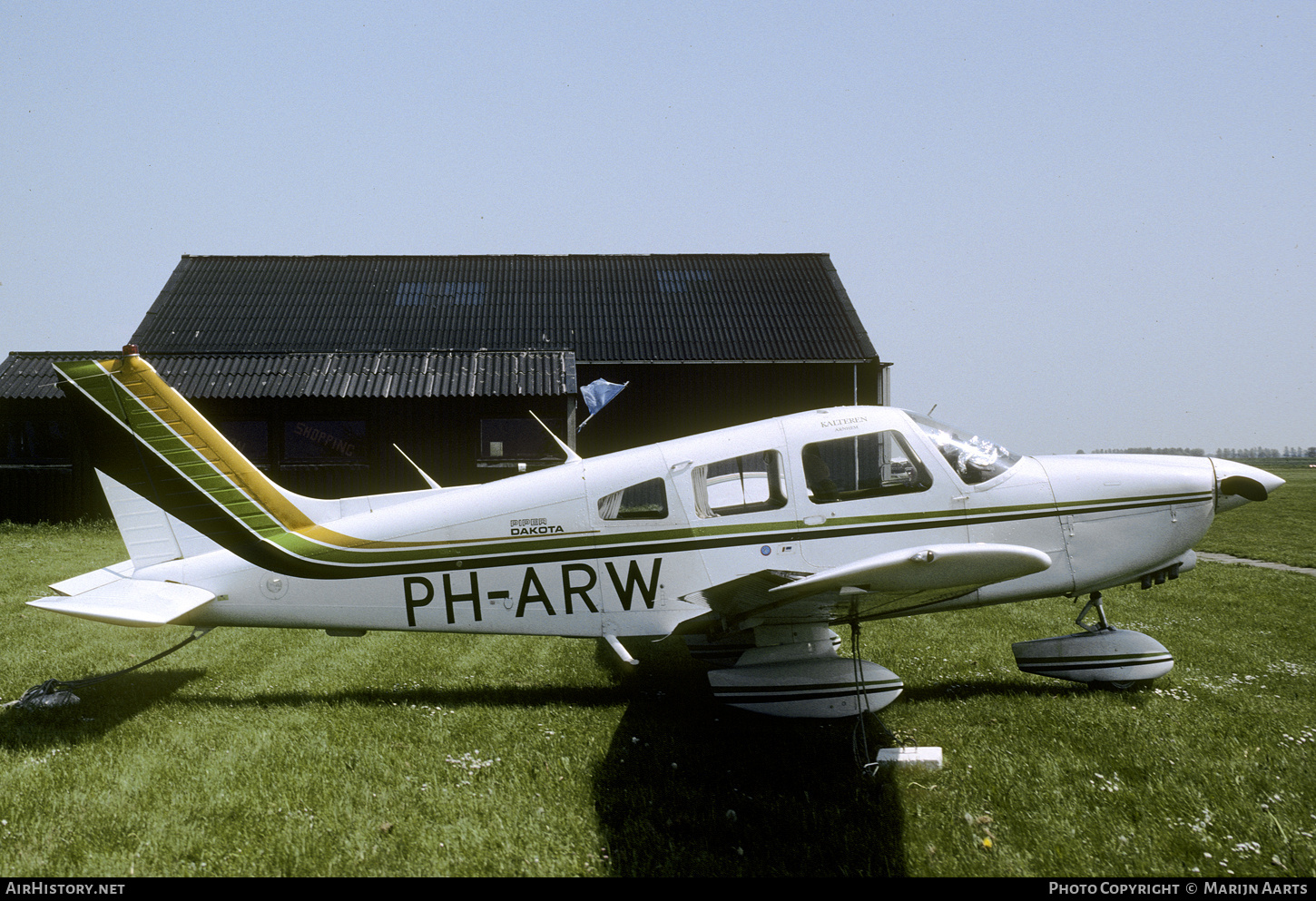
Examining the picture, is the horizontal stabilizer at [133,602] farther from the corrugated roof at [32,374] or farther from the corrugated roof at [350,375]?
the corrugated roof at [32,374]

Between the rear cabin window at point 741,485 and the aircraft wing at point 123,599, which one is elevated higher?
the rear cabin window at point 741,485

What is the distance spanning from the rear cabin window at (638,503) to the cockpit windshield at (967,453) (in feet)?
6.62

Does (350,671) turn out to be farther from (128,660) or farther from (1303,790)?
(1303,790)

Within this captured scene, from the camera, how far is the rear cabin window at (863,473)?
17.6 ft

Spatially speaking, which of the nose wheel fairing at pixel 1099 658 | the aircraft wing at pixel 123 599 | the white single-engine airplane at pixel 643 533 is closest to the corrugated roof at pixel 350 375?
the white single-engine airplane at pixel 643 533

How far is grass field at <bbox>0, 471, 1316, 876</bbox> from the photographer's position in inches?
143

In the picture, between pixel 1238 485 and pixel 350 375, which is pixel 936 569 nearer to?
pixel 1238 485

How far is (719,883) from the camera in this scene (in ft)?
11.3

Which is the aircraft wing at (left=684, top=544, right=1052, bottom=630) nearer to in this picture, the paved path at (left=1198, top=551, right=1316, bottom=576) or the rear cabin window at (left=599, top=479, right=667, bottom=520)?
the rear cabin window at (left=599, top=479, right=667, bottom=520)

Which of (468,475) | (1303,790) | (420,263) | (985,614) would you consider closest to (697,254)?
(420,263)

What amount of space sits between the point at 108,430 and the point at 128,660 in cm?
257

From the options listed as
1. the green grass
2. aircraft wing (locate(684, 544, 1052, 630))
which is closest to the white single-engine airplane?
aircraft wing (locate(684, 544, 1052, 630))

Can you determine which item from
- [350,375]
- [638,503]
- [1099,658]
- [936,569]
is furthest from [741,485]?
[350,375]

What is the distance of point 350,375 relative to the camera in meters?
16.7
